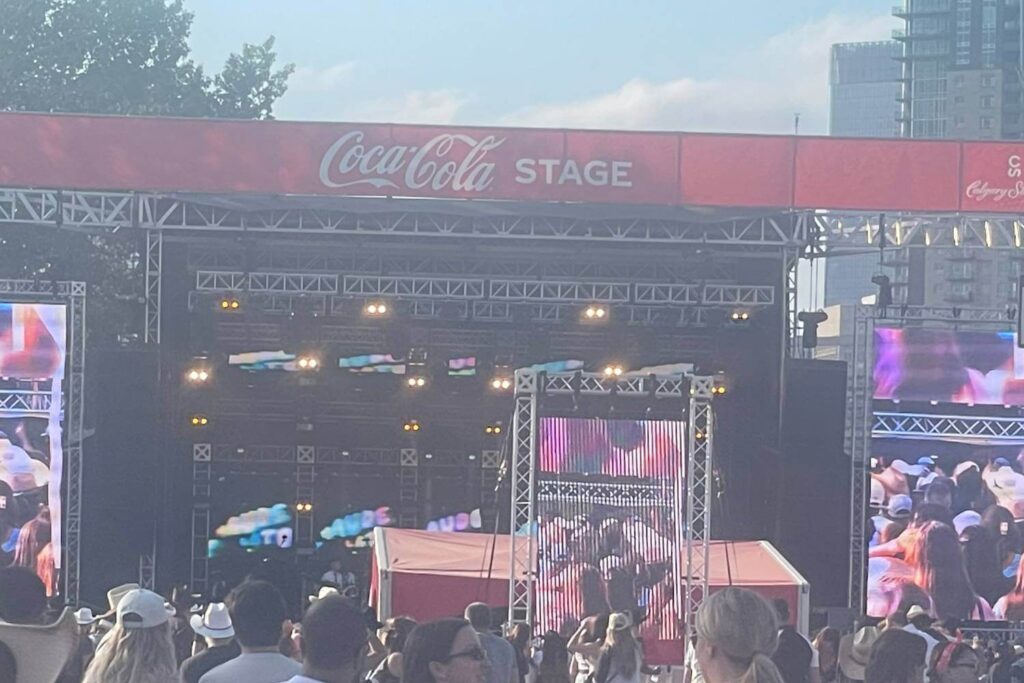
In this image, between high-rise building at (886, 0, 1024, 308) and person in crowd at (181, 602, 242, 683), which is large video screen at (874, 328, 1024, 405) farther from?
high-rise building at (886, 0, 1024, 308)

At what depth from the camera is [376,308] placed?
21891 mm

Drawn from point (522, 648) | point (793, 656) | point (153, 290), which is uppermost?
point (153, 290)

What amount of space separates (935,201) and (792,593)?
5062mm

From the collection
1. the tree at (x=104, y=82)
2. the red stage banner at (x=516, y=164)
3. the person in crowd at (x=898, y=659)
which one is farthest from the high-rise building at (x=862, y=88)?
the person in crowd at (x=898, y=659)

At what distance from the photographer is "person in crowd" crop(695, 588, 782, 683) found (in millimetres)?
3775

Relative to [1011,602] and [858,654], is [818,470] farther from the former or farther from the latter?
[858,654]

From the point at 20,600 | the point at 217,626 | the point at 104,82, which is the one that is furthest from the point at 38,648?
the point at 104,82

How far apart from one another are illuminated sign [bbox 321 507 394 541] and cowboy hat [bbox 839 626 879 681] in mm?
16489

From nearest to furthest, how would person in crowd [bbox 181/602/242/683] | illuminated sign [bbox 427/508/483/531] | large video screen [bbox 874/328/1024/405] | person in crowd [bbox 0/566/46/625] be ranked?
person in crowd [bbox 0/566/46/625]
person in crowd [bbox 181/602/242/683]
large video screen [bbox 874/328/1024/405]
illuminated sign [bbox 427/508/483/531]

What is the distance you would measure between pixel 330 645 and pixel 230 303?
1778 centimetres

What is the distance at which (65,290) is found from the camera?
18.2m

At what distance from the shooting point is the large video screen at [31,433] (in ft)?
58.8

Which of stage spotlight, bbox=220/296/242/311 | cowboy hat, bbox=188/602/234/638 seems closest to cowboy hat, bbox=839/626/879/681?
cowboy hat, bbox=188/602/234/638

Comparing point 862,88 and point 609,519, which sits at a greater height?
point 862,88
